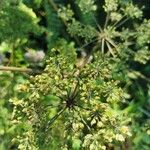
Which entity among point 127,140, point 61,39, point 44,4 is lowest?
point 127,140

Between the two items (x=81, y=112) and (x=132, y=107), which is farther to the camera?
(x=132, y=107)

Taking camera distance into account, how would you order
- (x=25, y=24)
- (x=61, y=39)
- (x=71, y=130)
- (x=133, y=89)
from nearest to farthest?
(x=71, y=130), (x=25, y=24), (x=61, y=39), (x=133, y=89)

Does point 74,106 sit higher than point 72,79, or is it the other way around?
point 72,79

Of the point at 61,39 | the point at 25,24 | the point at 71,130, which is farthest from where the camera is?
the point at 61,39

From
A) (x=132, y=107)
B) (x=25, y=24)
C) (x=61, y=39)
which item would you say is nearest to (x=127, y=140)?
(x=132, y=107)

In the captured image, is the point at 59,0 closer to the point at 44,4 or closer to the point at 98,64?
the point at 44,4

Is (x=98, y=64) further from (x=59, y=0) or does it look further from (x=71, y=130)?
(x=59, y=0)

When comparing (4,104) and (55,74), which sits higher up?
(4,104)
